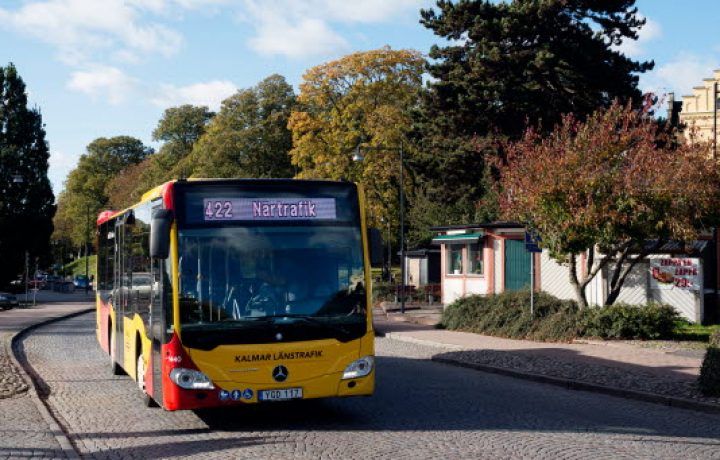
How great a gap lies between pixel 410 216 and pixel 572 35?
14.2 metres

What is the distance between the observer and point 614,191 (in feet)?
65.2

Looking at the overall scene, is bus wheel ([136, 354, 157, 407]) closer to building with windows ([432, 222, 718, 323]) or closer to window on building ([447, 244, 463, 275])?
building with windows ([432, 222, 718, 323])

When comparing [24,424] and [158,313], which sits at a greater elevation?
[158,313]

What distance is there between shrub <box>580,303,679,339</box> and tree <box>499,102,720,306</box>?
1697 mm

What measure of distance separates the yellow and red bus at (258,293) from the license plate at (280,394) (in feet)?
0.04

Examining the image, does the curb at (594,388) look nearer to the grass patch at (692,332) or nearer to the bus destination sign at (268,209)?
the grass patch at (692,332)

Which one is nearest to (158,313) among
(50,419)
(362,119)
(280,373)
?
(280,373)

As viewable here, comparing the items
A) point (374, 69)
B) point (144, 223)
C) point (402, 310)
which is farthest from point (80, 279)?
point (144, 223)

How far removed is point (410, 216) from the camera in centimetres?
4656

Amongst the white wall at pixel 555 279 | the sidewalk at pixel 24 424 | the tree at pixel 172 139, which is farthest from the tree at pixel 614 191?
the tree at pixel 172 139

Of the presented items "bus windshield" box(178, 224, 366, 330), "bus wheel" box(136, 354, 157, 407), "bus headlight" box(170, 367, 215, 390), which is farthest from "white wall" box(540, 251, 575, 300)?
"bus headlight" box(170, 367, 215, 390)

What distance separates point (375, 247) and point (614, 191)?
445 inches

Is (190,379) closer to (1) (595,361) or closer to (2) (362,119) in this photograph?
(1) (595,361)

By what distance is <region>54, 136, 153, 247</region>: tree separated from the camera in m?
100
